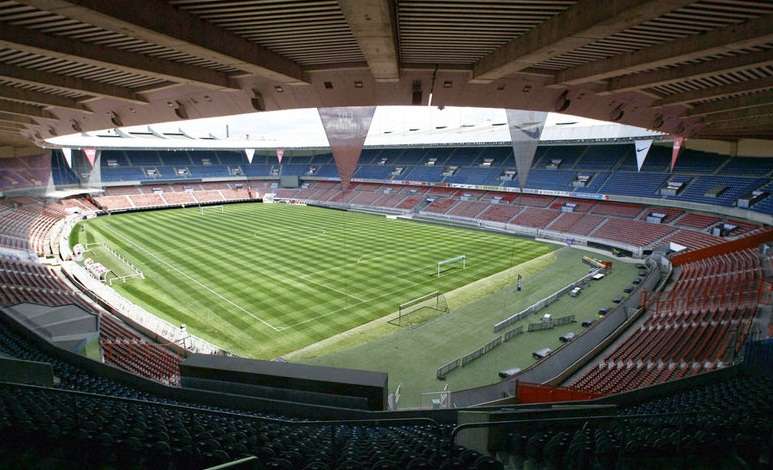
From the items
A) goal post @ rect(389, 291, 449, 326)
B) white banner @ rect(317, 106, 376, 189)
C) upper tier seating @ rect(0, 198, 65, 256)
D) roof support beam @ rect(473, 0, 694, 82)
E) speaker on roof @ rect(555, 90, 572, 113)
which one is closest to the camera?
roof support beam @ rect(473, 0, 694, 82)

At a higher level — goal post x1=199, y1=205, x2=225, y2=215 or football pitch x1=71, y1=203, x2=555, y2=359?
goal post x1=199, y1=205, x2=225, y2=215

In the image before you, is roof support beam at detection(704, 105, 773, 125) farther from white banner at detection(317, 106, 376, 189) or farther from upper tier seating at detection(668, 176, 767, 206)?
upper tier seating at detection(668, 176, 767, 206)

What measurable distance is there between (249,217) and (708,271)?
42250 mm

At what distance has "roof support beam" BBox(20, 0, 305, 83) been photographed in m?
3.79

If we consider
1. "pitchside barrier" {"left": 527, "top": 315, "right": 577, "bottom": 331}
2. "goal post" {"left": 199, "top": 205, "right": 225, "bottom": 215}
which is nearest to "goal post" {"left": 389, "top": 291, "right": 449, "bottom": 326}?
"pitchside barrier" {"left": 527, "top": 315, "right": 577, "bottom": 331}

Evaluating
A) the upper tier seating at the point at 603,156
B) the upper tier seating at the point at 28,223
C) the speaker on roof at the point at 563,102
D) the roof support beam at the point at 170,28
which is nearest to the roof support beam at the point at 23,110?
the roof support beam at the point at 170,28

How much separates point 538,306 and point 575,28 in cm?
1793

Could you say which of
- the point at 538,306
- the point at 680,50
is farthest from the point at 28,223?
the point at 680,50

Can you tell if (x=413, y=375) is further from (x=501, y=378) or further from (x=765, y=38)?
(x=765, y=38)

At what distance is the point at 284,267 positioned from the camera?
28.1 metres

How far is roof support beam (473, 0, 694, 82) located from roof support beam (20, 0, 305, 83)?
3.67 meters

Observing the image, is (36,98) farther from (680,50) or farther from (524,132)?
(680,50)

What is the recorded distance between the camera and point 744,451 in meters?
5.15

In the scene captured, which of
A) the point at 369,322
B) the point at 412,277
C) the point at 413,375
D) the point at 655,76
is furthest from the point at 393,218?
the point at 655,76
